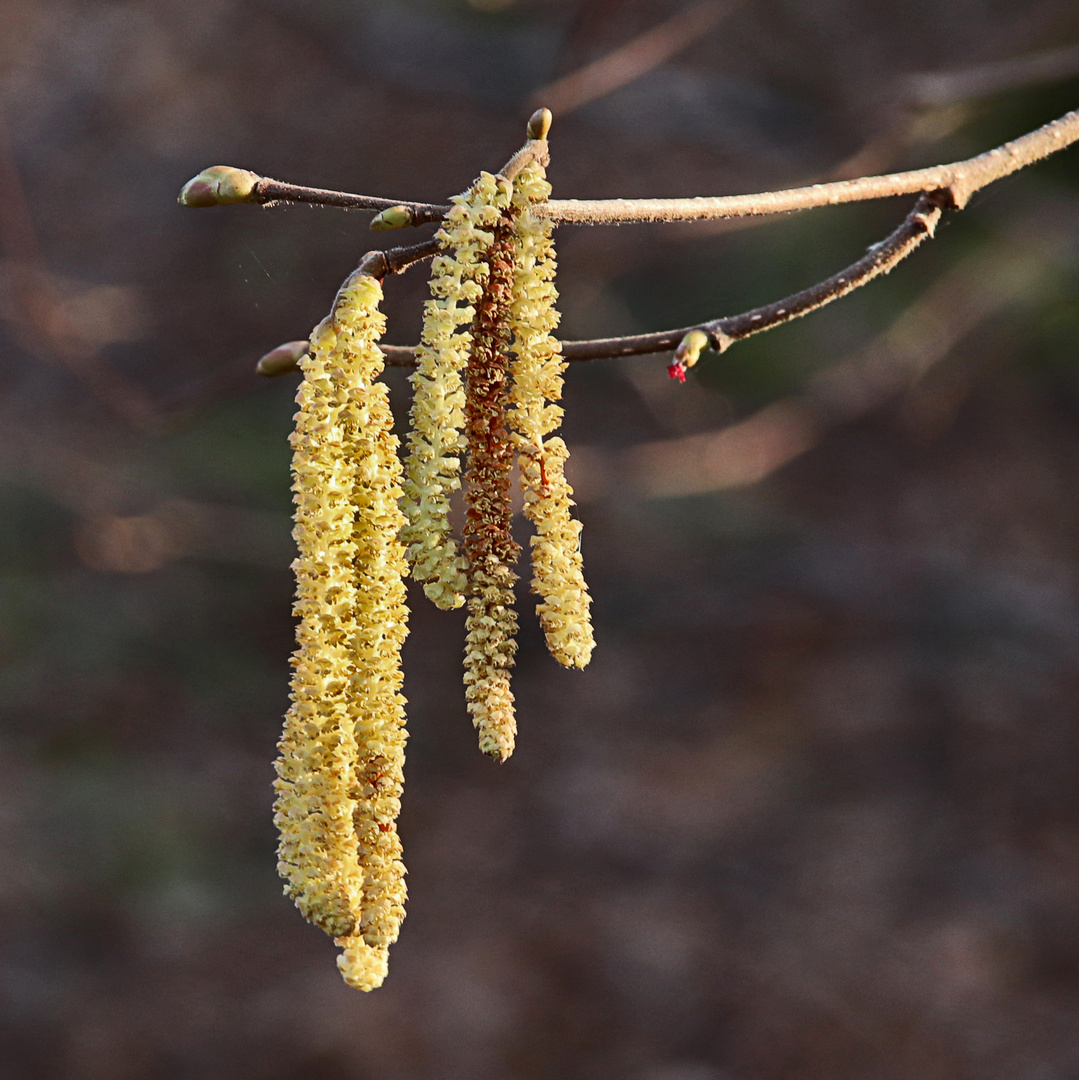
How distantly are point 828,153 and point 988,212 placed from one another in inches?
35.9

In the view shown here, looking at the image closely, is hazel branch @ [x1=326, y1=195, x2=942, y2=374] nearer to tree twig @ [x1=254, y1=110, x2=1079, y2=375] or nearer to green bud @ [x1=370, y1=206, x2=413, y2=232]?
tree twig @ [x1=254, y1=110, x2=1079, y2=375]

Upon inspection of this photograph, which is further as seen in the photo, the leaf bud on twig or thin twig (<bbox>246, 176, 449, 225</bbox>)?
the leaf bud on twig

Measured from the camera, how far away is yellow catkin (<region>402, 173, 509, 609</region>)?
83cm

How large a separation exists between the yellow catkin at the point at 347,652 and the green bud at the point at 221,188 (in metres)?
0.09

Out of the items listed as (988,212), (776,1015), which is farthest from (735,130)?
(776,1015)

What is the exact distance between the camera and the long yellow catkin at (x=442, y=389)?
83 centimetres

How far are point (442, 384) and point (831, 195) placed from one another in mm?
356

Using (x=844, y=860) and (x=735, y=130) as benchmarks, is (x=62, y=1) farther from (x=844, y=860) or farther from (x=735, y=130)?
(x=844, y=860)

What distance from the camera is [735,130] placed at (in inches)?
178

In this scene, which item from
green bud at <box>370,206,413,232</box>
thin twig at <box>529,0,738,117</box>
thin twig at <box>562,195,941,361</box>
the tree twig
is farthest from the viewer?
thin twig at <box>529,0,738,117</box>

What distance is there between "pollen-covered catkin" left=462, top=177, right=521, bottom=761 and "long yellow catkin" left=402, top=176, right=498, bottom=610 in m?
0.03

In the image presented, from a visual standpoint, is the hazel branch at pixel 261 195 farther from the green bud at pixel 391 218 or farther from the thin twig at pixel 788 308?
the thin twig at pixel 788 308

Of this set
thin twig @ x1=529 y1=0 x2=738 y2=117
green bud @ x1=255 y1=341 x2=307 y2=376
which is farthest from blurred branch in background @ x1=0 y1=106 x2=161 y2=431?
green bud @ x1=255 y1=341 x2=307 y2=376

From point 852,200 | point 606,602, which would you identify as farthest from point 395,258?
point 606,602
